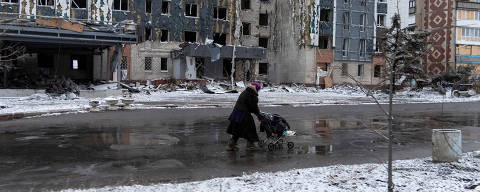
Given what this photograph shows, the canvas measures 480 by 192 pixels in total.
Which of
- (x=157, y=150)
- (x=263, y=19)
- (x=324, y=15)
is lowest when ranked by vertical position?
(x=157, y=150)

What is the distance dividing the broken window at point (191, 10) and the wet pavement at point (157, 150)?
95.1 feet

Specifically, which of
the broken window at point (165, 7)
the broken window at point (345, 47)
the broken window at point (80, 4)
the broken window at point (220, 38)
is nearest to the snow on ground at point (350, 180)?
the broken window at point (80, 4)

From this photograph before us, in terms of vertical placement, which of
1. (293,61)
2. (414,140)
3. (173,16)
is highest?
(173,16)

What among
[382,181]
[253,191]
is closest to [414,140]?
[382,181]

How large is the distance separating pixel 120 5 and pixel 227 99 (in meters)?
16.8

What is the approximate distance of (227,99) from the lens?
28.2m

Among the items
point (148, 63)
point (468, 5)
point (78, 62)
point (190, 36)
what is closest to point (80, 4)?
point (78, 62)

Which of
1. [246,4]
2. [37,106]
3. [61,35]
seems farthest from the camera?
[246,4]

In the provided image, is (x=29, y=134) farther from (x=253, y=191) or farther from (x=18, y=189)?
(x=253, y=191)

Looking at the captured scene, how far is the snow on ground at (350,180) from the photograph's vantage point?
18.2 feet

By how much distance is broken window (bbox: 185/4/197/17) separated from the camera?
4267cm

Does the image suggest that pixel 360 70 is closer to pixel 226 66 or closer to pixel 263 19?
pixel 263 19

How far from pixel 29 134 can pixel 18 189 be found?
623 cm

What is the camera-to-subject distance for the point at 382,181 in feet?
19.5
